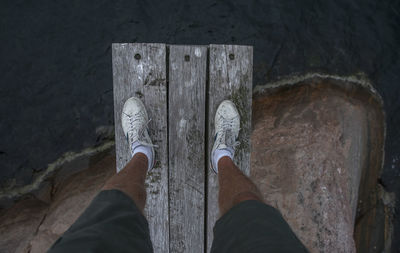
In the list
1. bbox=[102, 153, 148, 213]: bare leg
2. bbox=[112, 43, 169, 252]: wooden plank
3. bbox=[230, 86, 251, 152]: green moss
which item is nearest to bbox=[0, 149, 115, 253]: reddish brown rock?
bbox=[112, 43, 169, 252]: wooden plank

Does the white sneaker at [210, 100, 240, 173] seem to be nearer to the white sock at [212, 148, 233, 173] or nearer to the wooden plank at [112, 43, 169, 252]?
the white sock at [212, 148, 233, 173]

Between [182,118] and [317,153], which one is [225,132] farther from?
[317,153]

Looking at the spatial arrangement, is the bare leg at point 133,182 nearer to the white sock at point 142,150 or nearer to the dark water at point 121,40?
the white sock at point 142,150

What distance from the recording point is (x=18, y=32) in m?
3.58

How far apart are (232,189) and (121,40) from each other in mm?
2978

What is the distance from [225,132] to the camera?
2.14m

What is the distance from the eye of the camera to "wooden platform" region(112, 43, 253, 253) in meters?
2.20

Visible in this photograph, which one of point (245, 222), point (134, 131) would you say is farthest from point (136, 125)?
point (245, 222)

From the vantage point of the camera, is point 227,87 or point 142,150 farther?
point 227,87

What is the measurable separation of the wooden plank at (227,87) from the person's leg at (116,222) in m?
0.72

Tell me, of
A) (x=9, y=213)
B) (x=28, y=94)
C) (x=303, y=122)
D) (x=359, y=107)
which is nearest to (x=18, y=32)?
(x=28, y=94)

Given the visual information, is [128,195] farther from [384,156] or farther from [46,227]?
[384,156]

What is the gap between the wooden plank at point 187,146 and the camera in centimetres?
221

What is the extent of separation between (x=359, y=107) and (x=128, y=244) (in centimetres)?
366
